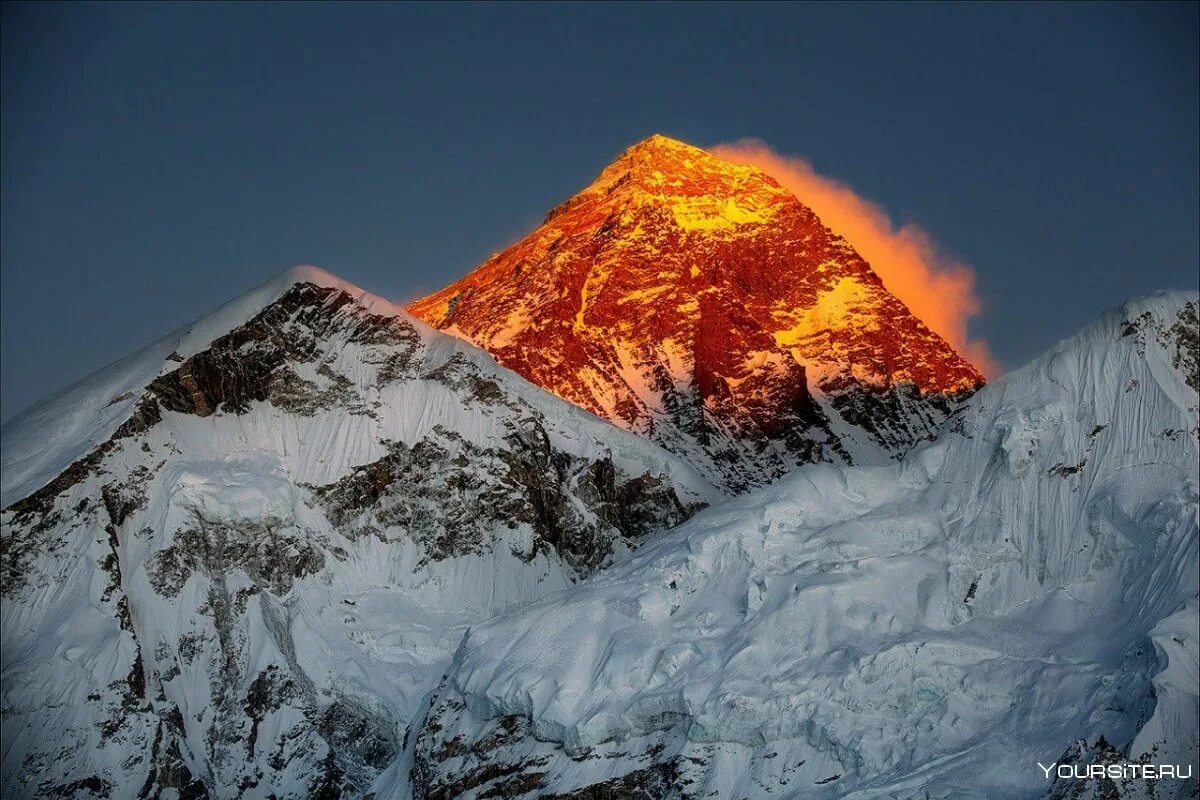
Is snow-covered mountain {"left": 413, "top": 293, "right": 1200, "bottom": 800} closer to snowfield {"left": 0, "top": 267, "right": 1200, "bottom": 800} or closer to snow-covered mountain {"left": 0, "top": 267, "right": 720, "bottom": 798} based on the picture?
snowfield {"left": 0, "top": 267, "right": 1200, "bottom": 800}

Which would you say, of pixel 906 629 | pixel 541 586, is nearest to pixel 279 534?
pixel 541 586

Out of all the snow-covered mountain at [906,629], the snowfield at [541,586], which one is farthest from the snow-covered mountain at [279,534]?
the snow-covered mountain at [906,629]

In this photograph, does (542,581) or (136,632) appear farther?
(542,581)

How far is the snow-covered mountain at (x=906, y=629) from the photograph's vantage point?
87438 mm

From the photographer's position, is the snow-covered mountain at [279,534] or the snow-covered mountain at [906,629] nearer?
the snow-covered mountain at [906,629]

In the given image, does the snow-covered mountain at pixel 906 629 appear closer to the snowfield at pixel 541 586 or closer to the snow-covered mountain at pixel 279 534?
the snowfield at pixel 541 586

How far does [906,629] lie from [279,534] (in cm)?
4593

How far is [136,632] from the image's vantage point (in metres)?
115

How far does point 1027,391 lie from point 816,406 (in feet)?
295

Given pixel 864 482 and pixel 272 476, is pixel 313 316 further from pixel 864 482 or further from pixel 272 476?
pixel 864 482

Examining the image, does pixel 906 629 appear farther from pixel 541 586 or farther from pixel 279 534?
pixel 279 534

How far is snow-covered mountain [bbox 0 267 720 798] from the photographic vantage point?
11138 centimetres

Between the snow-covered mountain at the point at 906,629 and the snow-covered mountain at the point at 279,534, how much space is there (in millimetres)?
13405

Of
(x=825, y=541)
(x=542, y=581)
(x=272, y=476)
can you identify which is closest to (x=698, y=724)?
(x=825, y=541)
